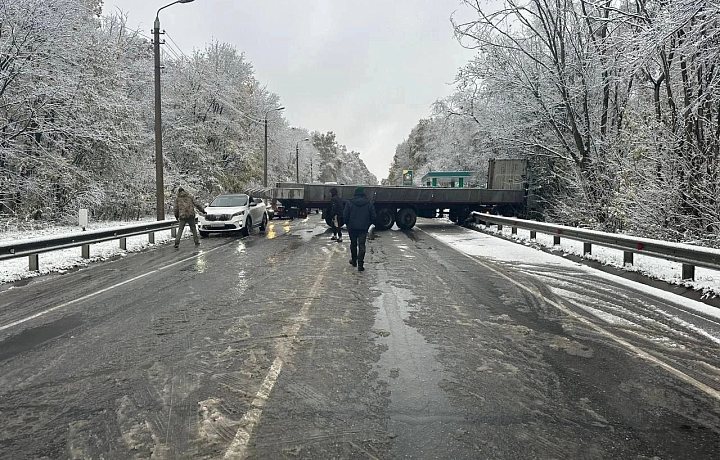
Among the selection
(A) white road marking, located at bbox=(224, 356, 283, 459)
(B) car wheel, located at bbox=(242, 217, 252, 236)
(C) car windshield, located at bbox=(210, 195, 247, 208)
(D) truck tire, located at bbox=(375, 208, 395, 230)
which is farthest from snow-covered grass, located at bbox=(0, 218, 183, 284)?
(D) truck tire, located at bbox=(375, 208, 395, 230)

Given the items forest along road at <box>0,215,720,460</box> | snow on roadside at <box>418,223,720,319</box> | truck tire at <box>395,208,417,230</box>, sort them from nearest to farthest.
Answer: forest along road at <box>0,215,720,460</box>, snow on roadside at <box>418,223,720,319</box>, truck tire at <box>395,208,417,230</box>

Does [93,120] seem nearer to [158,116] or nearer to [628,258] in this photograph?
[158,116]

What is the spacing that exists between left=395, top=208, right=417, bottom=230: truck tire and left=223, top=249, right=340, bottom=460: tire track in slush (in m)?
16.1

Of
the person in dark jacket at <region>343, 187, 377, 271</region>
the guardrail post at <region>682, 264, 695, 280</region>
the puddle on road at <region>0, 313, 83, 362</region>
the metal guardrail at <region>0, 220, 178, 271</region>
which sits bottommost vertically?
the puddle on road at <region>0, 313, 83, 362</region>

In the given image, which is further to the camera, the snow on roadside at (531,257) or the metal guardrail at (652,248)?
the metal guardrail at (652,248)

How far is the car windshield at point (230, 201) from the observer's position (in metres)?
19.9

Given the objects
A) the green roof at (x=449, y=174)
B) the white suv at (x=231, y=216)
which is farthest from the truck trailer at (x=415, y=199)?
the green roof at (x=449, y=174)

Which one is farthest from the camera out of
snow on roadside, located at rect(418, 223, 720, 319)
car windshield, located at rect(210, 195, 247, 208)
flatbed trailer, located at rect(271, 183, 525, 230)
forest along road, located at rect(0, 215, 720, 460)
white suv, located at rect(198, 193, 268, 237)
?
flatbed trailer, located at rect(271, 183, 525, 230)

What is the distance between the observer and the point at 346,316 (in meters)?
6.37

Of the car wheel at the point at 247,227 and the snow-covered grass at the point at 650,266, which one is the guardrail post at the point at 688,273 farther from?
the car wheel at the point at 247,227

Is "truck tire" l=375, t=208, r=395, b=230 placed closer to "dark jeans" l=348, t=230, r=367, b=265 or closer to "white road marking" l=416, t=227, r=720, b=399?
"dark jeans" l=348, t=230, r=367, b=265

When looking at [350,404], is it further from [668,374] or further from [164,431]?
[668,374]

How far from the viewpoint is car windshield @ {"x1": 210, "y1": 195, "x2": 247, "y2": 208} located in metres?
19.9

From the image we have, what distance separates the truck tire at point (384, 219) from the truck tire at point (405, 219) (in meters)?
0.34
